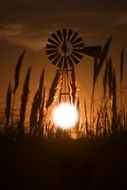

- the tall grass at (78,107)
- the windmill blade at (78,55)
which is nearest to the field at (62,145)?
the tall grass at (78,107)

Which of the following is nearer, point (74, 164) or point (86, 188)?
point (86, 188)

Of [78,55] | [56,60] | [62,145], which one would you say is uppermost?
[78,55]

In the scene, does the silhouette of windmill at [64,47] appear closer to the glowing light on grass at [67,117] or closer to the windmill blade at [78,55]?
the windmill blade at [78,55]

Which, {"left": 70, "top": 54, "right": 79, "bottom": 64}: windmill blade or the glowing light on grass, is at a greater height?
{"left": 70, "top": 54, "right": 79, "bottom": 64}: windmill blade

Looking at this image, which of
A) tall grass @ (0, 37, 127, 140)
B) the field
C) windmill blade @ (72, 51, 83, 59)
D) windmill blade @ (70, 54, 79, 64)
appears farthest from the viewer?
windmill blade @ (72, 51, 83, 59)

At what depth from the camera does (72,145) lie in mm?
6859

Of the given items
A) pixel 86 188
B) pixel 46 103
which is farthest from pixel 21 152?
pixel 46 103

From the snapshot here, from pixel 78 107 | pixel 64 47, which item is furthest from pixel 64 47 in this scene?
pixel 78 107

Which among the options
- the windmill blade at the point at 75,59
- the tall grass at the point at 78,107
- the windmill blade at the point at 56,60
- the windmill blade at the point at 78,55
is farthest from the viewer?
the windmill blade at the point at 78,55

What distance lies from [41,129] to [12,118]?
0.49 metres

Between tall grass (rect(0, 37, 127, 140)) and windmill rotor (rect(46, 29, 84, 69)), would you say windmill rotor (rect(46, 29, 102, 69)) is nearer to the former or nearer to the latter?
windmill rotor (rect(46, 29, 84, 69))

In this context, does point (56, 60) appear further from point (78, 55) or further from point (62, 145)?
point (62, 145)

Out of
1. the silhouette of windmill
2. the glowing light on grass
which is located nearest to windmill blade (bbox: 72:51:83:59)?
the silhouette of windmill

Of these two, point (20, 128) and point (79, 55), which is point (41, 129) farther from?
point (79, 55)
